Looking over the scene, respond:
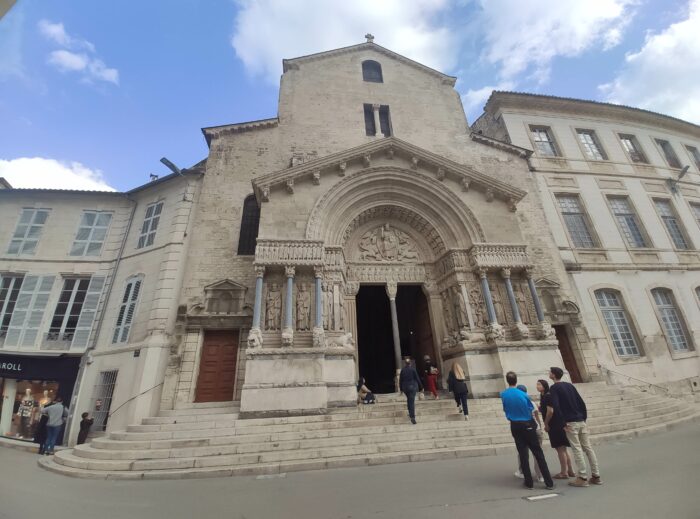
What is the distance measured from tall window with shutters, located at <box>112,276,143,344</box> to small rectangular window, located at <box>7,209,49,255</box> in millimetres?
4579

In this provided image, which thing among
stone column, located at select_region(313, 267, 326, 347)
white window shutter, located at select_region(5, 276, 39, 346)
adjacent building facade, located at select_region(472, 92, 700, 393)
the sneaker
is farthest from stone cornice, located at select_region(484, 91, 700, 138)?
white window shutter, located at select_region(5, 276, 39, 346)

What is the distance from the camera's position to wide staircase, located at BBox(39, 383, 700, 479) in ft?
17.2

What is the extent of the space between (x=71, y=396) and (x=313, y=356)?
8.41 metres

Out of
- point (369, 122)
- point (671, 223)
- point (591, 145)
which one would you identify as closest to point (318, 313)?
point (369, 122)

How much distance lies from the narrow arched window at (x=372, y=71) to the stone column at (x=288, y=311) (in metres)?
12.2

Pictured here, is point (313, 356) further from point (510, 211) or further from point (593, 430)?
point (510, 211)

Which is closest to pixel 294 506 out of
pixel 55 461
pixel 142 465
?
pixel 142 465

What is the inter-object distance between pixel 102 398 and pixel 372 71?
59.0ft

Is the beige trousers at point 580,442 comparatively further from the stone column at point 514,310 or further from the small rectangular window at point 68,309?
the small rectangular window at point 68,309

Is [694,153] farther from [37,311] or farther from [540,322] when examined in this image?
[37,311]

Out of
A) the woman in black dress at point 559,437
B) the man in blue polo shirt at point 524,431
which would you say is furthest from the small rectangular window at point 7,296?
the woman in black dress at point 559,437

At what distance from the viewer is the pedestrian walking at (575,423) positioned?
3.73 meters

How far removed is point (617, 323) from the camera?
12188 mm

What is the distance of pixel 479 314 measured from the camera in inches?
392
